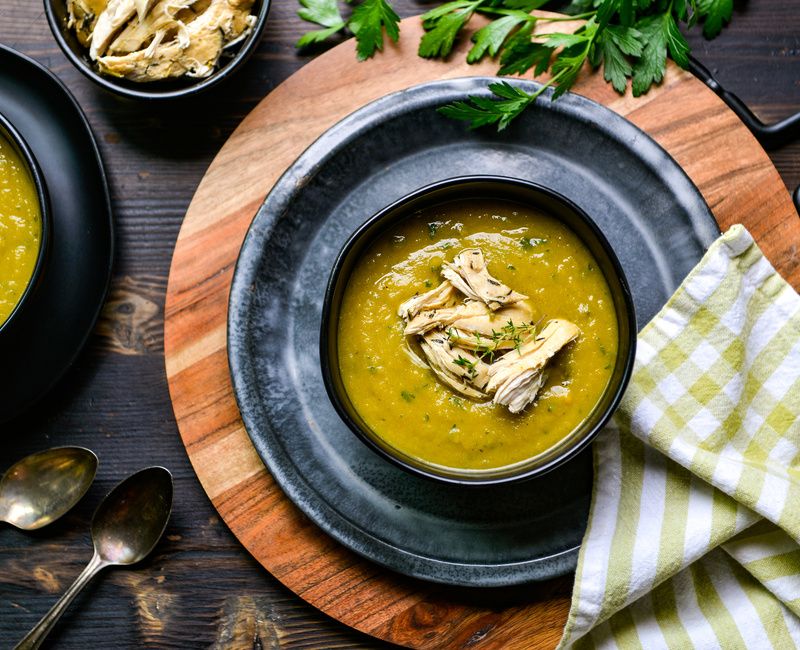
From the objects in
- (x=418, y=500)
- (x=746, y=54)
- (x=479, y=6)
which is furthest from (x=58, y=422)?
(x=746, y=54)

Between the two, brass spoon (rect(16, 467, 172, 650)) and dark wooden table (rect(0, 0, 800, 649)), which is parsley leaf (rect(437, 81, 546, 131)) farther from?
brass spoon (rect(16, 467, 172, 650))

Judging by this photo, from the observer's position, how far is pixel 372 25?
8.23 feet

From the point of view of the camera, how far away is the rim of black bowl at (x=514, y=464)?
2080mm

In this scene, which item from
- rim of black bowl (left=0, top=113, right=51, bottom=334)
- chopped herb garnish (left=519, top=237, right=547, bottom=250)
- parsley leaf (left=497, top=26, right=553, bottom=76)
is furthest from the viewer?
parsley leaf (left=497, top=26, right=553, bottom=76)

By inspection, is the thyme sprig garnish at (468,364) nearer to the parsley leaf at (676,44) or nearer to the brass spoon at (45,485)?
the parsley leaf at (676,44)

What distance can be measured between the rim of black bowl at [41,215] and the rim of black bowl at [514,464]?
35.1 inches

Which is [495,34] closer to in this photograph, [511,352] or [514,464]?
[511,352]

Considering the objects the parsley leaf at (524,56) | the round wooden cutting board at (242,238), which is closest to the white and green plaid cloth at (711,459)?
the round wooden cutting board at (242,238)

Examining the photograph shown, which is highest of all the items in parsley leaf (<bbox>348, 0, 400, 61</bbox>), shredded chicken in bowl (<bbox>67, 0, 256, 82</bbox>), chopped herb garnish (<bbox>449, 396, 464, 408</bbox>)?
shredded chicken in bowl (<bbox>67, 0, 256, 82</bbox>)

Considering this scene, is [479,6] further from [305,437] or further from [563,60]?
[305,437]

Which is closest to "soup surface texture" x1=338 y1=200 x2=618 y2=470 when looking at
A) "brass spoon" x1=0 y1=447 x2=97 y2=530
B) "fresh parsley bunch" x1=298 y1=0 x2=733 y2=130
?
"fresh parsley bunch" x1=298 y1=0 x2=733 y2=130

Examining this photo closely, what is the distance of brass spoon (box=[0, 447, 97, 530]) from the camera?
2.69 meters

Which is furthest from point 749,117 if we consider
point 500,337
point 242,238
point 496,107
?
point 242,238

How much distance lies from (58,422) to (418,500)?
1300mm
